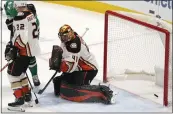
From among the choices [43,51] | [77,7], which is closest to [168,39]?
[43,51]

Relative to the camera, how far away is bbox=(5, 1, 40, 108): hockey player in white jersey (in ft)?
14.0

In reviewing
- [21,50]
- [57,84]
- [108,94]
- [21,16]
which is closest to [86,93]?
[108,94]

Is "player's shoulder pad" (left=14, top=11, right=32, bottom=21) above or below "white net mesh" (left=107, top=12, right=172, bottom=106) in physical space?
above

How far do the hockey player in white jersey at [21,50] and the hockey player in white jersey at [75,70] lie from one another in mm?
203

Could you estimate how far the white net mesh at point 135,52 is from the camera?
4.58 meters

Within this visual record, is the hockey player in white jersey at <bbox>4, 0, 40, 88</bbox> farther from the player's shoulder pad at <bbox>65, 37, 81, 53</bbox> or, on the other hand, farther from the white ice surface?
the player's shoulder pad at <bbox>65, 37, 81, 53</bbox>

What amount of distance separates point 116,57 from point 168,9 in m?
1.70

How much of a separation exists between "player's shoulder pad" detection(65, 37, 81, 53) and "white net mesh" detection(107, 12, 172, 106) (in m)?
0.52

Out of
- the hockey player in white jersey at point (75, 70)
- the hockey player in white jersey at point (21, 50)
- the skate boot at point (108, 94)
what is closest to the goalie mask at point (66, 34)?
the hockey player in white jersey at point (75, 70)

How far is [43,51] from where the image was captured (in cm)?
597

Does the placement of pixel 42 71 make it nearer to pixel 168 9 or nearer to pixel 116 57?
pixel 116 57

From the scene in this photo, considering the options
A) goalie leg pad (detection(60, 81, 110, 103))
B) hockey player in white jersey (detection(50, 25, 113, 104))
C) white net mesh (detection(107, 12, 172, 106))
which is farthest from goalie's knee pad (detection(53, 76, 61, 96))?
white net mesh (detection(107, 12, 172, 106))

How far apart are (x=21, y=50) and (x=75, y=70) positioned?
0.47 metres

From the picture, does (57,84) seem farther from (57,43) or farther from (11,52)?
(57,43)
